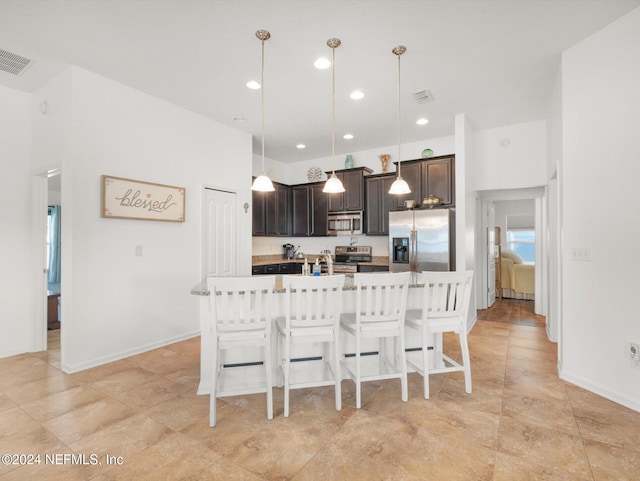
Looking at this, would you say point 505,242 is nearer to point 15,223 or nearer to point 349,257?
point 349,257

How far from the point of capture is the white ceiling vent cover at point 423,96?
371cm

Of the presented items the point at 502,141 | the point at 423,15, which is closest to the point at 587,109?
the point at 423,15

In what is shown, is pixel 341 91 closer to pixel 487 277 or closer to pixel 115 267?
pixel 115 267

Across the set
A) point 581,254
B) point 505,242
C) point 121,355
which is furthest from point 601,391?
point 505,242

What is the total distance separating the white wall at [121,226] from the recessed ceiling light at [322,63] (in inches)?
77.7

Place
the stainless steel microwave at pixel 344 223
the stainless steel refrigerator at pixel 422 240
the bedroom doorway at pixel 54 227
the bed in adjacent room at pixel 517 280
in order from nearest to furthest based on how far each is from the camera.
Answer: the stainless steel refrigerator at pixel 422 240 < the stainless steel microwave at pixel 344 223 < the bedroom doorway at pixel 54 227 < the bed in adjacent room at pixel 517 280

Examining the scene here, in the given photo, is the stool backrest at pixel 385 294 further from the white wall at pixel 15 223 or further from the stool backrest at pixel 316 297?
the white wall at pixel 15 223

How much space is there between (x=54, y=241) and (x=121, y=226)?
3942mm

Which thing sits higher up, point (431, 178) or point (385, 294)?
point (431, 178)

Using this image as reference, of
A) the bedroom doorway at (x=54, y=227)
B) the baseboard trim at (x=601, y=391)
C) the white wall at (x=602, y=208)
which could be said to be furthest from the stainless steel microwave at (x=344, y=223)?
the bedroom doorway at (x=54, y=227)

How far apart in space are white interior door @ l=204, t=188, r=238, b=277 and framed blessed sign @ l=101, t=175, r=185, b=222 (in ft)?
1.56

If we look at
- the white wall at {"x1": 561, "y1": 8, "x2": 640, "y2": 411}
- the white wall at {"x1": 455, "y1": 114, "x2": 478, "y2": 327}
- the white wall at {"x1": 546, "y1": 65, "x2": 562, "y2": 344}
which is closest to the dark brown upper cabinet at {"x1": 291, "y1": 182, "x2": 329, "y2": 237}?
the white wall at {"x1": 455, "y1": 114, "x2": 478, "y2": 327}

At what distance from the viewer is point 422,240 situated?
4711 mm

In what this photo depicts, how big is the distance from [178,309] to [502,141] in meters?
5.11
